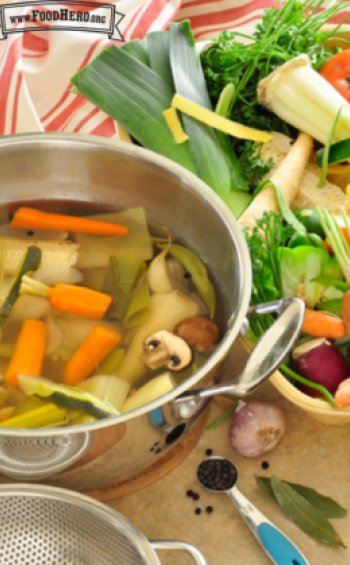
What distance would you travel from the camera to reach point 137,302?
39.2 inches

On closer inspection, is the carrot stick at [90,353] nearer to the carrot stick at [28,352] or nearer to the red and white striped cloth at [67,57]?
the carrot stick at [28,352]

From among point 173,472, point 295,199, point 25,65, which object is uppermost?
point 25,65

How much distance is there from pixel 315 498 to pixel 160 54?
1.06 metres

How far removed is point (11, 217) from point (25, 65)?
0.61 metres

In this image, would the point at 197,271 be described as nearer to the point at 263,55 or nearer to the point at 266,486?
the point at 266,486

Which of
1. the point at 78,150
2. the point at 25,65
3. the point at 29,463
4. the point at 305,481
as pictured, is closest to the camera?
the point at 29,463

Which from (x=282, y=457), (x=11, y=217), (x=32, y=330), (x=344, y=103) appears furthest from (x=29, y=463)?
(x=344, y=103)

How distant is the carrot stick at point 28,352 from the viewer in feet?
2.91

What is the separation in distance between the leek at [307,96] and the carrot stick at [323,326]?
1.69 feet

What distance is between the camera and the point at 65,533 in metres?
0.75

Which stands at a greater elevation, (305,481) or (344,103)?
(344,103)

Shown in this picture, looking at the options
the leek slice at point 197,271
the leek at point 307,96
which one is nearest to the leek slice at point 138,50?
the leek at point 307,96

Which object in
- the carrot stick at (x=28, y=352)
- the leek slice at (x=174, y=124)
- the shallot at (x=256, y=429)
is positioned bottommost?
the shallot at (x=256, y=429)

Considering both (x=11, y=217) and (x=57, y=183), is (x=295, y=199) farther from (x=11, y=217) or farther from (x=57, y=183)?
(x=11, y=217)
